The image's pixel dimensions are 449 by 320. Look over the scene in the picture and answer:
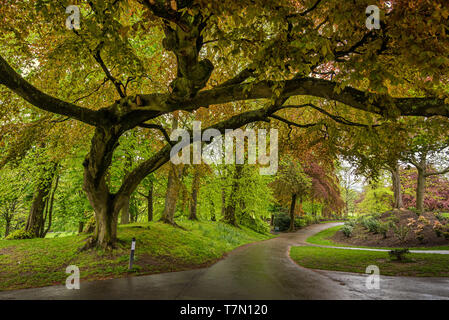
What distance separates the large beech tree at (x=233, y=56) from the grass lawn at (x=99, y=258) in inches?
39.7

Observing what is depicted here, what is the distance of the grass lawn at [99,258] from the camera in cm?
670

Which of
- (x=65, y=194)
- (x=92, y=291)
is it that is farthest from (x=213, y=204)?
(x=92, y=291)

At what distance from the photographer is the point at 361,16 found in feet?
15.1

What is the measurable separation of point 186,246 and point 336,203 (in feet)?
75.5

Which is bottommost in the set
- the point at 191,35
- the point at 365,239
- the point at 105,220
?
the point at 365,239

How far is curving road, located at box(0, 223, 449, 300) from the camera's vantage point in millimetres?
5012

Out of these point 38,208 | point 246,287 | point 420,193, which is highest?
point 420,193

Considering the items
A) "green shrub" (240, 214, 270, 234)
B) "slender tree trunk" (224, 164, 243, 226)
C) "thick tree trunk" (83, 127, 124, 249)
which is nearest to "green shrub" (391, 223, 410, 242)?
"slender tree trunk" (224, 164, 243, 226)

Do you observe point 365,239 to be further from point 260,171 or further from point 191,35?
point 191,35

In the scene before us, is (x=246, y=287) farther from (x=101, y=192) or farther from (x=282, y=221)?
(x=282, y=221)

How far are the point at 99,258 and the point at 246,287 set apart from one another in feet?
17.9

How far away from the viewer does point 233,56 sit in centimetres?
650

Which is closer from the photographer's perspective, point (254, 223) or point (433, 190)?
point (254, 223)

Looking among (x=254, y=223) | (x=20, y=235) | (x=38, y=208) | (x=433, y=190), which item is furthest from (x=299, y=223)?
(x=20, y=235)
